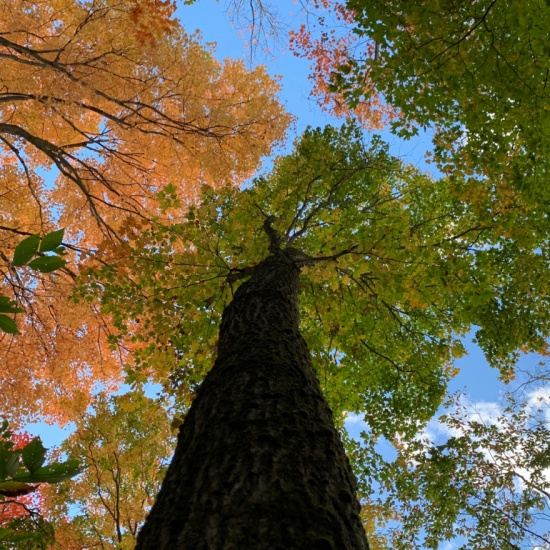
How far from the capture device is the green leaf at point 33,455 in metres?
0.89

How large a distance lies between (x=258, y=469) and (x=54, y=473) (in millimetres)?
813

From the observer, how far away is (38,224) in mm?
8820

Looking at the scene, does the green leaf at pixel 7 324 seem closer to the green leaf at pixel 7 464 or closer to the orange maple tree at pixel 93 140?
the green leaf at pixel 7 464

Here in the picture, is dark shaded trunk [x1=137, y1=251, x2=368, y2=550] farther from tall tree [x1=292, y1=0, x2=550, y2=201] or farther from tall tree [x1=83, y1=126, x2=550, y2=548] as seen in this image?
tall tree [x1=292, y1=0, x2=550, y2=201]

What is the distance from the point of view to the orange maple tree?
7.15m

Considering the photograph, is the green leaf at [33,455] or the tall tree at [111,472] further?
the tall tree at [111,472]

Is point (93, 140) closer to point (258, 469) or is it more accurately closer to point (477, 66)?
point (477, 66)

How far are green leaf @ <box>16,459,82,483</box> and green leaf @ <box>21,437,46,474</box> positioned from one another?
1 centimetres

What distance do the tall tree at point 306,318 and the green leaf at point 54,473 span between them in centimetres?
49

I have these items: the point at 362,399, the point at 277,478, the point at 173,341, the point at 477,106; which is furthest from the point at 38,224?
the point at 277,478

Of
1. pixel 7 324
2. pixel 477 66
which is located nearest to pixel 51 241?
pixel 7 324

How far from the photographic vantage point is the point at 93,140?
788cm

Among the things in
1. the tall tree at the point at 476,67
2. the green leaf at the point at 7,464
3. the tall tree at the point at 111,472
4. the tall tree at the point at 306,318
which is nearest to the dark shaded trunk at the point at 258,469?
the tall tree at the point at 306,318

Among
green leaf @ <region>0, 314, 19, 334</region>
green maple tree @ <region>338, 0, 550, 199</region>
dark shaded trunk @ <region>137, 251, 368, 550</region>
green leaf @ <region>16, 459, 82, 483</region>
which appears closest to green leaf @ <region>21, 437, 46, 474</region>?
green leaf @ <region>16, 459, 82, 483</region>
